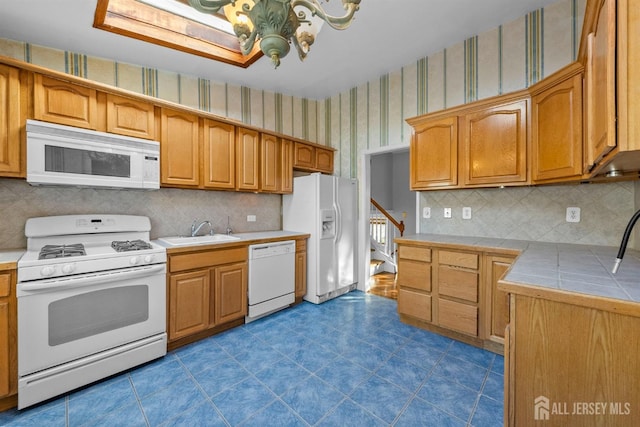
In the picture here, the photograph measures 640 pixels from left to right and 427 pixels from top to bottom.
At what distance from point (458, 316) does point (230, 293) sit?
2.10m

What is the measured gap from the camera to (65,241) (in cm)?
213

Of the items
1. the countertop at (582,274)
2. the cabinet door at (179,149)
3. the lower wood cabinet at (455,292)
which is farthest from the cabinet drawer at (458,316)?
the cabinet door at (179,149)

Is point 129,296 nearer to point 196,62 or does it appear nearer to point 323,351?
point 323,351

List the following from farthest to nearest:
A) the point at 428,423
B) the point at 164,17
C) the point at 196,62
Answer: the point at 196,62
the point at 164,17
the point at 428,423

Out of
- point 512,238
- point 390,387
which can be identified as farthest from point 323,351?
point 512,238

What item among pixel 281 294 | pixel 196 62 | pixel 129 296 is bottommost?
pixel 281 294

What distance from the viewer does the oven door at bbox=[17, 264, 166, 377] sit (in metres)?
1.60

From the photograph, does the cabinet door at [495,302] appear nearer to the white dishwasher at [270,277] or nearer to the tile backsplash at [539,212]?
the tile backsplash at [539,212]

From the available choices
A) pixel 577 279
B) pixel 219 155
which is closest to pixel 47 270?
pixel 219 155

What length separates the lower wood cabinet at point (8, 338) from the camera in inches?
61.1

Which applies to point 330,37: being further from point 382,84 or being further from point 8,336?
point 8,336

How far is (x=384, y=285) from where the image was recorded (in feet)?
13.3

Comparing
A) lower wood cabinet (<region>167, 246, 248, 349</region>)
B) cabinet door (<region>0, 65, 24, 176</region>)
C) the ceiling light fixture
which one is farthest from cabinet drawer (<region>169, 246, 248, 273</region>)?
→ the ceiling light fixture

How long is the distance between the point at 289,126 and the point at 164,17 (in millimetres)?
1878
